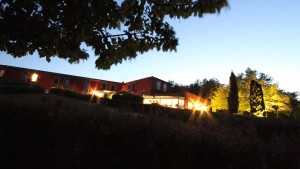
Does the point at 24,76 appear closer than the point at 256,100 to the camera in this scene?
No

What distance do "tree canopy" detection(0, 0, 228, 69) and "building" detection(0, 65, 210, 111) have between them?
3446cm

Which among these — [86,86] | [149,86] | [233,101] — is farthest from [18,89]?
[233,101]

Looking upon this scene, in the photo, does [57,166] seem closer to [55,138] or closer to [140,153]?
[55,138]

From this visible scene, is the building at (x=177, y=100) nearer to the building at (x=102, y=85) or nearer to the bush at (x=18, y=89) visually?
the building at (x=102, y=85)

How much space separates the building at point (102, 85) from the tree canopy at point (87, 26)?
3446cm

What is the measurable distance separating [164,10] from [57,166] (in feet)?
16.4

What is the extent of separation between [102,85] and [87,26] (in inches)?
1888

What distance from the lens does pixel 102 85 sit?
51812 millimetres

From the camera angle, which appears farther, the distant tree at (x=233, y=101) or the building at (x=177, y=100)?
the building at (x=177, y=100)

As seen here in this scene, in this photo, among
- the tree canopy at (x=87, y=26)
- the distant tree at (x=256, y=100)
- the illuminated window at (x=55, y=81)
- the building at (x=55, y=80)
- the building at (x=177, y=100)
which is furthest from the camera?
the illuminated window at (x=55, y=81)

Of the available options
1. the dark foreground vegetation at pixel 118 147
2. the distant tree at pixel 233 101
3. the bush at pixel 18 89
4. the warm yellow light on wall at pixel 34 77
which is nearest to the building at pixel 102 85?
the warm yellow light on wall at pixel 34 77

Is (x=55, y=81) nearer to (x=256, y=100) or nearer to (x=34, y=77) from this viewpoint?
(x=34, y=77)

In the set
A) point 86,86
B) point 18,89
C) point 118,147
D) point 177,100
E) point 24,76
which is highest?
point 24,76

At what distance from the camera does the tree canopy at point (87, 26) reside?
15.1 ft
